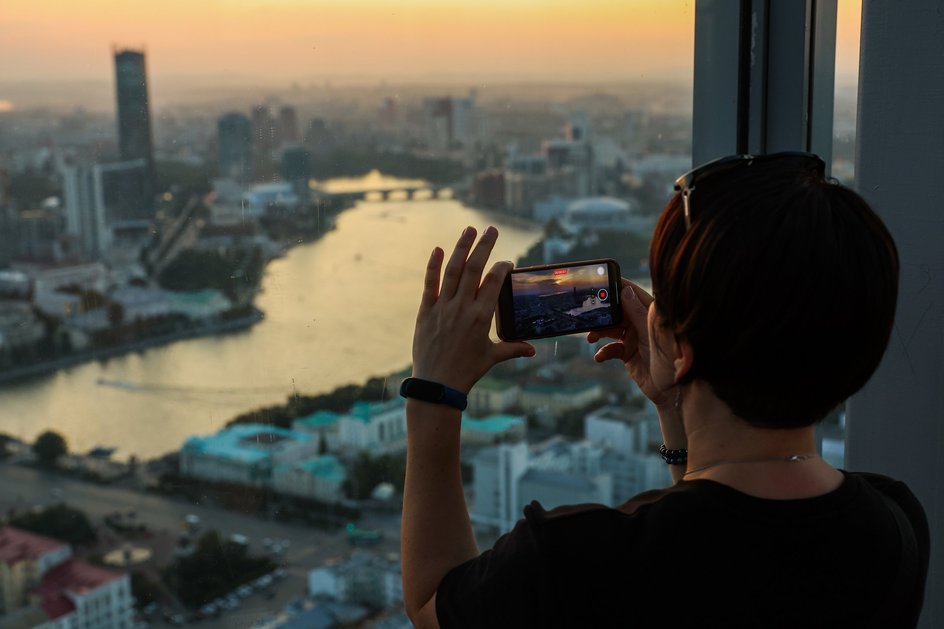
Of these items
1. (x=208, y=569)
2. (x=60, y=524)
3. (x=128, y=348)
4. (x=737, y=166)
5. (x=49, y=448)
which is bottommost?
(x=208, y=569)

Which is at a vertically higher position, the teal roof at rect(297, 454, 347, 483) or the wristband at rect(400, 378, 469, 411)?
the wristband at rect(400, 378, 469, 411)

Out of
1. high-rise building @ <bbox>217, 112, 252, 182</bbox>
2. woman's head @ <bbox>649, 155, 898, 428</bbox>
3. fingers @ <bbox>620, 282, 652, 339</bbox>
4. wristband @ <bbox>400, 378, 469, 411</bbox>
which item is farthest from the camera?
high-rise building @ <bbox>217, 112, 252, 182</bbox>

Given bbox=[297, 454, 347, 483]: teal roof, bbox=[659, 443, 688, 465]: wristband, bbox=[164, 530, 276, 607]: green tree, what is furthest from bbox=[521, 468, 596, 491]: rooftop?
bbox=[659, 443, 688, 465]: wristband

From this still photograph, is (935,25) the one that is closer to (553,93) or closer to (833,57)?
(833,57)

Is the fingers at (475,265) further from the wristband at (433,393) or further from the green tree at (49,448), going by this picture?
the green tree at (49,448)

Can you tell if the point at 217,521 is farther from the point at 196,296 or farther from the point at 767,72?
the point at 767,72

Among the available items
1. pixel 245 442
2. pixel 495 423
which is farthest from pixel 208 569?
pixel 495 423

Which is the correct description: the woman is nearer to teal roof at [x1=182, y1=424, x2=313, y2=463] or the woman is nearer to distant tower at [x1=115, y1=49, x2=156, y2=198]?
teal roof at [x1=182, y1=424, x2=313, y2=463]
